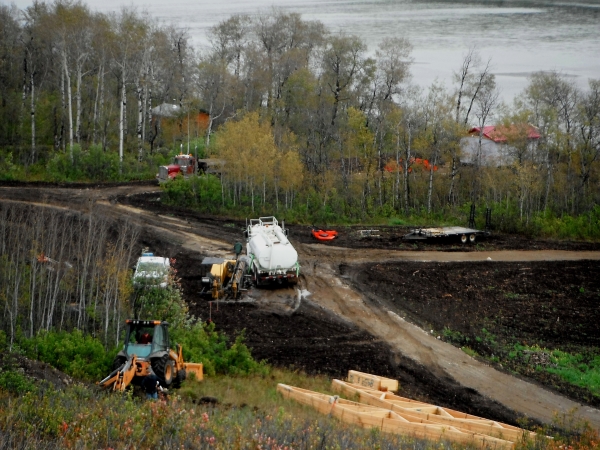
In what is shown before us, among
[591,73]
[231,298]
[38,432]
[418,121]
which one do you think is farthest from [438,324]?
[591,73]

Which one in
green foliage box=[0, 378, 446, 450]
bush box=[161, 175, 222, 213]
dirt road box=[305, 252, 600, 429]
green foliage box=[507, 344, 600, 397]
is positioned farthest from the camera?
bush box=[161, 175, 222, 213]

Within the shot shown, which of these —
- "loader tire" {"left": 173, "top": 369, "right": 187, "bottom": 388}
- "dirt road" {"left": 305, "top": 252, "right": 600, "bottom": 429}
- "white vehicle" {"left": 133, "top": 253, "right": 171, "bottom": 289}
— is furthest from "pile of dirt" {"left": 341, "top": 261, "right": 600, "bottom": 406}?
"loader tire" {"left": 173, "top": 369, "right": 187, "bottom": 388}

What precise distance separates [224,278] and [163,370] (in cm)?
1029

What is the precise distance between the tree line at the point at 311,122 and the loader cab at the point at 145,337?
19.8 metres

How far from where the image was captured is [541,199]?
3909 centimetres

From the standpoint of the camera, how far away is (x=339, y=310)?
76.4 ft

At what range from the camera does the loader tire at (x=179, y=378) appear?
15297mm

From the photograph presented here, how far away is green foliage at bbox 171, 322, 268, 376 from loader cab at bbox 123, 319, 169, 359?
211 centimetres

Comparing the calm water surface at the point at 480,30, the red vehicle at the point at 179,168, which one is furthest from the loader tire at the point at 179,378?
the calm water surface at the point at 480,30

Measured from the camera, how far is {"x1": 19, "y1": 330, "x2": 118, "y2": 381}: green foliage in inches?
595

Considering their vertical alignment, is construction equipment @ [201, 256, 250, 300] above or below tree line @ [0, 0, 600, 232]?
below

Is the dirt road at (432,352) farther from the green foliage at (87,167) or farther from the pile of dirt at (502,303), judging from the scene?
the green foliage at (87,167)

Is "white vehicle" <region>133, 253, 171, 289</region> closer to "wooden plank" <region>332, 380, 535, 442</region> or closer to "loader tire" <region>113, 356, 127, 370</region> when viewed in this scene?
"loader tire" <region>113, 356, 127, 370</region>

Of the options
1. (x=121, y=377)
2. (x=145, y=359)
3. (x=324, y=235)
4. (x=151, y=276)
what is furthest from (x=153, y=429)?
(x=324, y=235)
